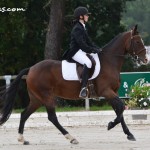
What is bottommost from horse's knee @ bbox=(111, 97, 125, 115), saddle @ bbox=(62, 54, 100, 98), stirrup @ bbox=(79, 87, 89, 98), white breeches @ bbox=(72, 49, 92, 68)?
horse's knee @ bbox=(111, 97, 125, 115)

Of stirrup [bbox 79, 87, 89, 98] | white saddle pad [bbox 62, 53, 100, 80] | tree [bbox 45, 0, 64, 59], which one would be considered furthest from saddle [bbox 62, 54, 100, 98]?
tree [bbox 45, 0, 64, 59]

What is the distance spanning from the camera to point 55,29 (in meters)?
23.1

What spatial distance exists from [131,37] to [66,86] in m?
1.50

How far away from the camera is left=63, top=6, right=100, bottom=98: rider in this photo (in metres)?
10.8

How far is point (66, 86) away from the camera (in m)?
11.1

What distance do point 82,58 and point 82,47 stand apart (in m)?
0.23

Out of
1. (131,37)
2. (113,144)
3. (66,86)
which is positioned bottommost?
(113,144)

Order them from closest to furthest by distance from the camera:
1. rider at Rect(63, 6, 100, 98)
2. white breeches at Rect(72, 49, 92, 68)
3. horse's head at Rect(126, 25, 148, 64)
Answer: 1. rider at Rect(63, 6, 100, 98)
2. white breeches at Rect(72, 49, 92, 68)
3. horse's head at Rect(126, 25, 148, 64)

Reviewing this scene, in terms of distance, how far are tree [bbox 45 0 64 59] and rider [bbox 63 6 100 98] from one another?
39.2 feet

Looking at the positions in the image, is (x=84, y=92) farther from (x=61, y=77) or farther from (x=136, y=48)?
(x=136, y=48)

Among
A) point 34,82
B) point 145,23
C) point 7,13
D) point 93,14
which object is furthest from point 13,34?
point 145,23

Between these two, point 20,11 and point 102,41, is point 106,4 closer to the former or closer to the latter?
point 102,41

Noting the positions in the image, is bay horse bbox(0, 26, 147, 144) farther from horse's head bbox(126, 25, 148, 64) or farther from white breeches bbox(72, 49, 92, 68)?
white breeches bbox(72, 49, 92, 68)

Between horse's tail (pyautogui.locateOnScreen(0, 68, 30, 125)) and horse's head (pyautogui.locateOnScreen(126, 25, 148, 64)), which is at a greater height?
horse's head (pyautogui.locateOnScreen(126, 25, 148, 64))
